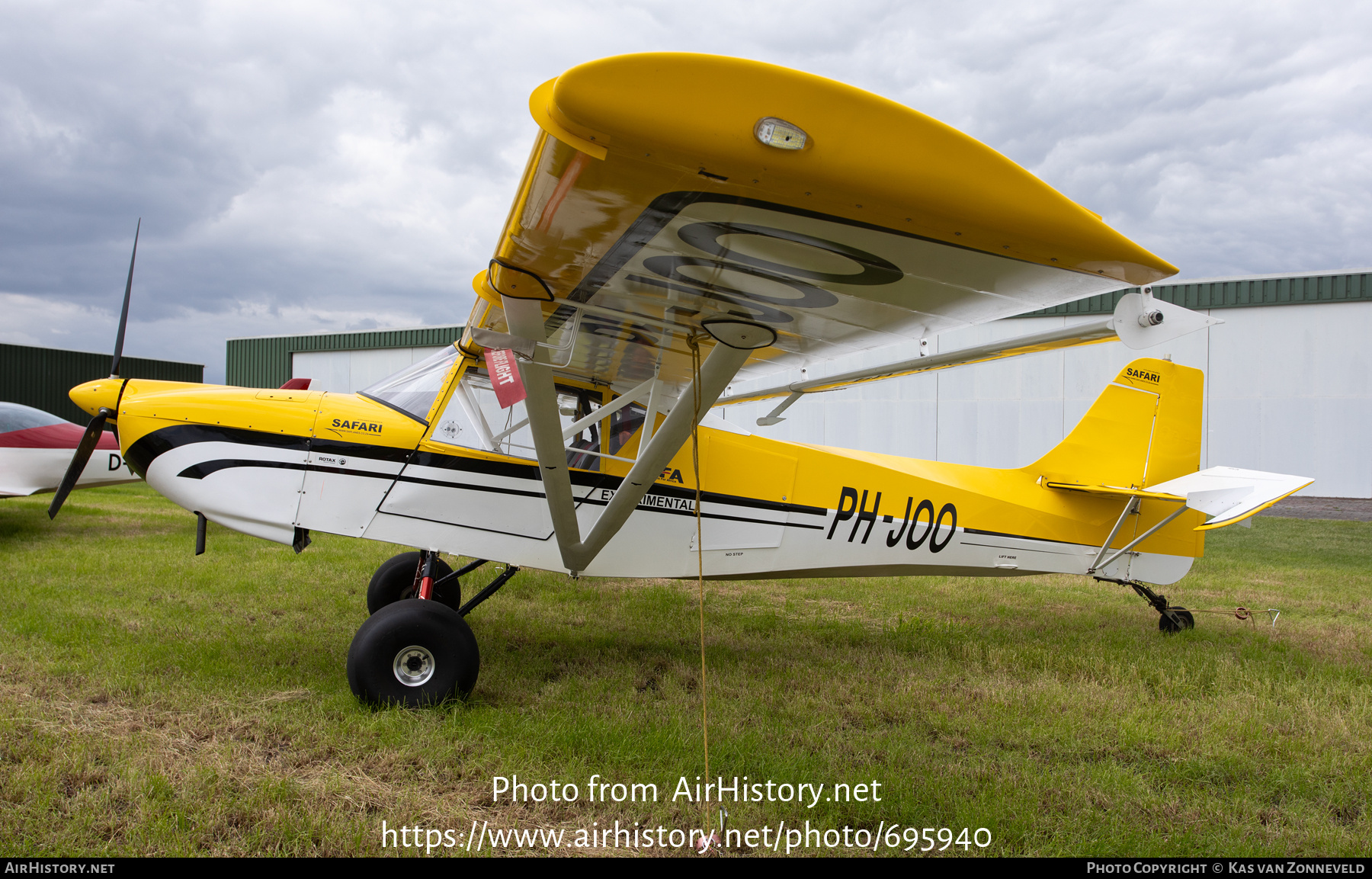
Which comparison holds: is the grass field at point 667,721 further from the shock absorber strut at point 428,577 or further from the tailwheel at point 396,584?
the shock absorber strut at point 428,577

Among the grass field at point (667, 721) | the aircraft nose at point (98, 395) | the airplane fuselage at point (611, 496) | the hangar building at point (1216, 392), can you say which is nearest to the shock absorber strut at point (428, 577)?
the airplane fuselage at point (611, 496)

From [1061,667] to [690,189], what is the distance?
185 inches

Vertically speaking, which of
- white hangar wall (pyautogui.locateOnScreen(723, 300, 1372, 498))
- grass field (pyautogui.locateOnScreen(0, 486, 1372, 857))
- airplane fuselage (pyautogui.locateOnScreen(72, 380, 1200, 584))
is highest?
white hangar wall (pyautogui.locateOnScreen(723, 300, 1372, 498))

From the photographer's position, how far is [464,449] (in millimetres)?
4387

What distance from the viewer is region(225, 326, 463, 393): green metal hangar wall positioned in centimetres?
2436

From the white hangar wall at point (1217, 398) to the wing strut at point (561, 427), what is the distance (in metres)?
10.7

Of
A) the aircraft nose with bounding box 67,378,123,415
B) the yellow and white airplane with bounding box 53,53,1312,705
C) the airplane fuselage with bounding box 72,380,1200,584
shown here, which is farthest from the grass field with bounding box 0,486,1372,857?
the aircraft nose with bounding box 67,378,123,415

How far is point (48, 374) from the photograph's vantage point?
82.0 ft

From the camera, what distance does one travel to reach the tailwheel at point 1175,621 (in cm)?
621

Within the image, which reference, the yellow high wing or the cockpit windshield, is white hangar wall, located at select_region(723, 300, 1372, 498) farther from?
the yellow high wing

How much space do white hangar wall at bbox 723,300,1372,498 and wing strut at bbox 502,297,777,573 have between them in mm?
10749

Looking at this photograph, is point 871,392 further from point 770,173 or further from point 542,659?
point 770,173

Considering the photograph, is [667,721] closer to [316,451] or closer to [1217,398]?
[316,451]

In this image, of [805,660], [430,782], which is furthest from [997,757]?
[430,782]
